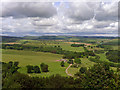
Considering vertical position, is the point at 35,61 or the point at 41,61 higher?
the point at 35,61

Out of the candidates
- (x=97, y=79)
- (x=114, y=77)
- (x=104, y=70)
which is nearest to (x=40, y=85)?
(x=97, y=79)

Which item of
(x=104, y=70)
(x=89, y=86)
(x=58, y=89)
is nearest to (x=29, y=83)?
(x=58, y=89)

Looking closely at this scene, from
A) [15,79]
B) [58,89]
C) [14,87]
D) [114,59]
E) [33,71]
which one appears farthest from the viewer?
[114,59]

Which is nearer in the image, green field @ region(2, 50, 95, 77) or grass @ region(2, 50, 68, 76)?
green field @ region(2, 50, 95, 77)

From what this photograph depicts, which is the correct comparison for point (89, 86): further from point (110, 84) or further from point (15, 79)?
point (15, 79)

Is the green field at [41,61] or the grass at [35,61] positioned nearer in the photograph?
the green field at [41,61]

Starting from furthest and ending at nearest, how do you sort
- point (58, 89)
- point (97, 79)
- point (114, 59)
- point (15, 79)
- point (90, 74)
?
point (114, 59) < point (90, 74) < point (97, 79) < point (15, 79) < point (58, 89)

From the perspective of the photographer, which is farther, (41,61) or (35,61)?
(41,61)

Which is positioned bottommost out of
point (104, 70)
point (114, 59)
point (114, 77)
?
point (114, 59)

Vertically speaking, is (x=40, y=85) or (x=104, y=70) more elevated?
(x=104, y=70)

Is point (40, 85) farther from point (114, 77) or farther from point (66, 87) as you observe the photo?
point (114, 77)

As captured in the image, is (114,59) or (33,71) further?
(114,59)
